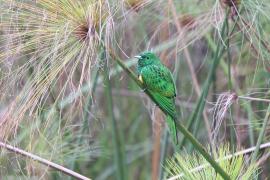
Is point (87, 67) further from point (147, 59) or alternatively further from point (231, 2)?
point (231, 2)

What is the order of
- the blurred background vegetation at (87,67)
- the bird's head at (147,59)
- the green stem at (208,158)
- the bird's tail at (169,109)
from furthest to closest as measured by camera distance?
the bird's head at (147,59), the bird's tail at (169,109), the blurred background vegetation at (87,67), the green stem at (208,158)

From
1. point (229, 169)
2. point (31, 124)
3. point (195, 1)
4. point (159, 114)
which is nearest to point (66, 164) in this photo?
point (159, 114)

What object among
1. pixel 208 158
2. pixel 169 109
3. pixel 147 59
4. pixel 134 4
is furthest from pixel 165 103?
pixel 134 4

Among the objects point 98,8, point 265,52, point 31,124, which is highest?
point 98,8

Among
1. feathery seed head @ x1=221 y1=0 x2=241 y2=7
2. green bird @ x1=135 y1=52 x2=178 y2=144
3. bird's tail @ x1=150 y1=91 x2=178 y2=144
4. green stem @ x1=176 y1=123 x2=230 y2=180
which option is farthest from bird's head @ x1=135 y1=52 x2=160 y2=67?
green stem @ x1=176 y1=123 x2=230 y2=180

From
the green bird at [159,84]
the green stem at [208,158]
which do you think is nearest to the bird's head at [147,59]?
the green bird at [159,84]

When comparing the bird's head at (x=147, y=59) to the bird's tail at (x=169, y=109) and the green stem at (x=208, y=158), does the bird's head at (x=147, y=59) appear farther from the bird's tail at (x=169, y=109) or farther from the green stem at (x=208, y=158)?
the green stem at (x=208, y=158)

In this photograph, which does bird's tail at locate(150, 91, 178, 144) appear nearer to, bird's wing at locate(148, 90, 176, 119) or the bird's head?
bird's wing at locate(148, 90, 176, 119)

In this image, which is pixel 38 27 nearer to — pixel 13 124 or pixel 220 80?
pixel 13 124
